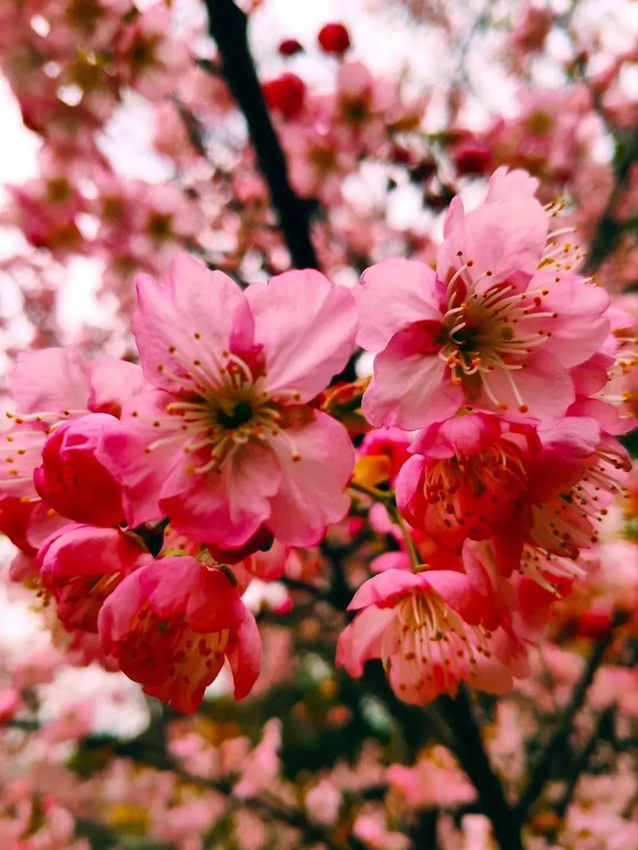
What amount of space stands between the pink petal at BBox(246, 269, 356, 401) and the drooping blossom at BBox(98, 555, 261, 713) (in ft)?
0.57

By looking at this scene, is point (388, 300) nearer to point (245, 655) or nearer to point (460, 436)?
point (460, 436)

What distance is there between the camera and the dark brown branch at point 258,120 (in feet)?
3.97

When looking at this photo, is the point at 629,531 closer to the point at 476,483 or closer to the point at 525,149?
the point at 525,149

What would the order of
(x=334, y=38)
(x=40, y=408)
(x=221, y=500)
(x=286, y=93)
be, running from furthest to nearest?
1. (x=334, y=38)
2. (x=286, y=93)
3. (x=40, y=408)
4. (x=221, y=500)

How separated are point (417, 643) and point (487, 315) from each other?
0.36 meters

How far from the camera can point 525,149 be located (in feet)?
7.13

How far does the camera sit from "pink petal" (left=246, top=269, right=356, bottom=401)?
541 mm

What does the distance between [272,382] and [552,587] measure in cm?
34

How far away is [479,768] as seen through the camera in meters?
1.26

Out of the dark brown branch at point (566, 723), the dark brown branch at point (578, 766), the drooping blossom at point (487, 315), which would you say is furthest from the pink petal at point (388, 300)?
the dark brown branch at point (578, 766)

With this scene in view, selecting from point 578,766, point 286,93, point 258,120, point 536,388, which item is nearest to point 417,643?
point 536,388

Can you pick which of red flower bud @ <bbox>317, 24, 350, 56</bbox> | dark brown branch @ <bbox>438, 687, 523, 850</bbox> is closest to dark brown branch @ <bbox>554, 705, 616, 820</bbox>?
dark brown branch @ <bbox>438, 687, 523, 850</bbox>

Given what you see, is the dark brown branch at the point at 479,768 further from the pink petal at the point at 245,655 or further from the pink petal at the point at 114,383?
the pink petal at the point at 114,383

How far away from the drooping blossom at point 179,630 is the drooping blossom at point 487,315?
198 mm
